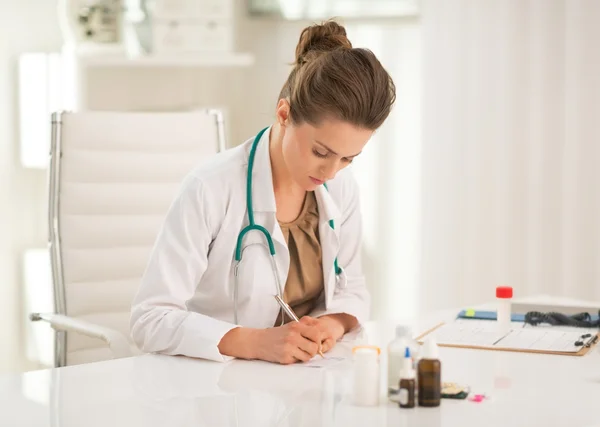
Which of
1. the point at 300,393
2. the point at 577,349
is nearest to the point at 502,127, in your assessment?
the point at 577,349

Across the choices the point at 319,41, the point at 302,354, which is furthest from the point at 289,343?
the point at 319,41

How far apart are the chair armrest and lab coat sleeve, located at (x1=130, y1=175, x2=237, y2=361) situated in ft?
0.83

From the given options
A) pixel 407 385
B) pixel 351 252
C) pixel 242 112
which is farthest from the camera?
pixel 242 112

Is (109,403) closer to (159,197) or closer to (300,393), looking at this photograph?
(300,393)

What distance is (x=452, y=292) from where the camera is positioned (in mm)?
3387

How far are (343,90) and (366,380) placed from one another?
589mm

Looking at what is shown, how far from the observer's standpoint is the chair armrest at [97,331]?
75.0 inches

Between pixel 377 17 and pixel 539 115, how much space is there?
27.8 inches

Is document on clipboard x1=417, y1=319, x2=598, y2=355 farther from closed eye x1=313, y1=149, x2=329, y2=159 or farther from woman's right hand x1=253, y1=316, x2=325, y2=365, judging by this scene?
closed eye x1=313, y1=149, x2=329, y2=159

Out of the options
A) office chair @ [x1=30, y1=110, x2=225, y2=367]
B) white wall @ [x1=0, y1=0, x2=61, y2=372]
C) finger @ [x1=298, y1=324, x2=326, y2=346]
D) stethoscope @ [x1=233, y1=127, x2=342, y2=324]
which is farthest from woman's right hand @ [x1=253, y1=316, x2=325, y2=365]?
white wall @ [x1=0, y1=0, x2=61, y2=372]

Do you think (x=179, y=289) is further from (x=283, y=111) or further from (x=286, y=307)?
(x=283, y=111)

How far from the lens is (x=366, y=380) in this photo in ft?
4.27

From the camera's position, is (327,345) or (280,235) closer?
(327,345)

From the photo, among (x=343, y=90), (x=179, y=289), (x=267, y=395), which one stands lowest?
(x=267, y=395)
